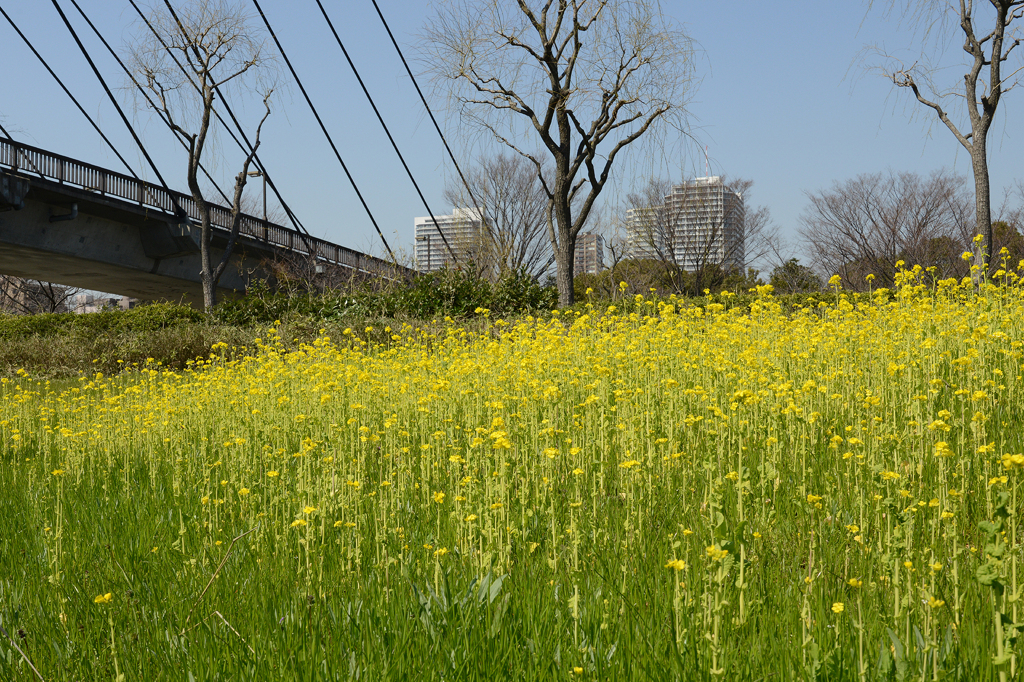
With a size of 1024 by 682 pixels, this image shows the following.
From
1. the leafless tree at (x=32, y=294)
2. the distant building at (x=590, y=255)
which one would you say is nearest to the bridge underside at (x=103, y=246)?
Answer: the leafless tree at (x=32, y=294)

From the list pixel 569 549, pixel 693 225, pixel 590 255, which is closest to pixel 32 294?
pixel 590 255

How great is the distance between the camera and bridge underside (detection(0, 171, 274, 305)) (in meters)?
21.8

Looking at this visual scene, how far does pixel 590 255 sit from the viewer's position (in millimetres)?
53500

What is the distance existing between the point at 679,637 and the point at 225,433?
200 inches

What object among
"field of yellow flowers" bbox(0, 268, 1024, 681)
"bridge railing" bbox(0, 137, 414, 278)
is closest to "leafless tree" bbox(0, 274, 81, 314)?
"bridge railing" bbox(0, 137, 414, 278)

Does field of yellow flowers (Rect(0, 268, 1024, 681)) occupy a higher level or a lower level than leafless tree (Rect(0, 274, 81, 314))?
lower

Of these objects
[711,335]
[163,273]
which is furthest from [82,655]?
[163,273]

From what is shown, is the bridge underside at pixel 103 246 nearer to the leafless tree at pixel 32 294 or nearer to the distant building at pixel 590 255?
the leafless tree at pixel 32 294

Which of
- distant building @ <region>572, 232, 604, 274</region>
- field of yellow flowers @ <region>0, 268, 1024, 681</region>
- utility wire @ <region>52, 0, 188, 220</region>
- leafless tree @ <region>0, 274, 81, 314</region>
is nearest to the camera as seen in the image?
field of yellow flowers @ <region>0, 268, 1024, 681</region>

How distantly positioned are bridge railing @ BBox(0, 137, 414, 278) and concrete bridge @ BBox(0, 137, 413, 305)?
1.3 inches

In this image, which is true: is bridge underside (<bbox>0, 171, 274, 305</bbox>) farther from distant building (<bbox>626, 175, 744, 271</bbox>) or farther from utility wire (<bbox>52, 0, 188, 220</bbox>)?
distant building (<bbox>626, 175, 744, 271</bbox>)

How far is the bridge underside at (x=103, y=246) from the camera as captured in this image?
21844 mm

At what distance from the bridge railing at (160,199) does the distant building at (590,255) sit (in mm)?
20705

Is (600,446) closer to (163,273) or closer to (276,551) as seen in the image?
(276,551)
